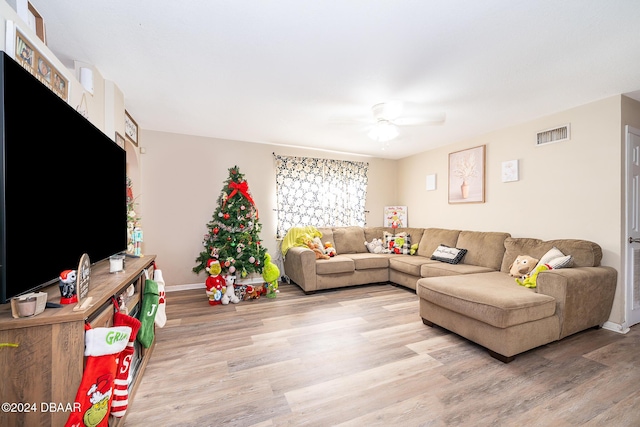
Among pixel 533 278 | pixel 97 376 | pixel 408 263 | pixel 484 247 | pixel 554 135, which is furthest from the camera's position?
pixel 408 263

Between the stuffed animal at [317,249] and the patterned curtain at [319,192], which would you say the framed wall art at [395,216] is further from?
the stuffed animal at [317,249]

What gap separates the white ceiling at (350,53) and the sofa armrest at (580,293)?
1735 mm

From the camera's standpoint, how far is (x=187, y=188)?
4.11m

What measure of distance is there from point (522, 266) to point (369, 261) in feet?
6.52

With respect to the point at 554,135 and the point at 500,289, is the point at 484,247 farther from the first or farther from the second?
the point at 554,135

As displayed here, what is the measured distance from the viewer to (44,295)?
3.37 ft

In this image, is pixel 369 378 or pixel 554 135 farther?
pixel 554 135

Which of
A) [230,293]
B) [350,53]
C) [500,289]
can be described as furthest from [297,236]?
[350,53]

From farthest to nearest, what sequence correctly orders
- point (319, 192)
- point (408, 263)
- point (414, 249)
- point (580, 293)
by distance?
point (319, 192), point (414, 249), point (408, 263), point (580, 293)

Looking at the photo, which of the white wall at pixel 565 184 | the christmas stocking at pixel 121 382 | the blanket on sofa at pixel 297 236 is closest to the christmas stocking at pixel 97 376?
the christmas stocking at pixel 121 382

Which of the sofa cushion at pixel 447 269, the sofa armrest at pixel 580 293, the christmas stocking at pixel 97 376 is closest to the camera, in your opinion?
the christmas stocking at pixel 97 376

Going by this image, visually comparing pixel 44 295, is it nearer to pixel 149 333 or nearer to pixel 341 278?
pixel 149 333

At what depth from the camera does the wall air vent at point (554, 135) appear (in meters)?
3.04

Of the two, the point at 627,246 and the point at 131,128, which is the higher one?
the point at 131,128
